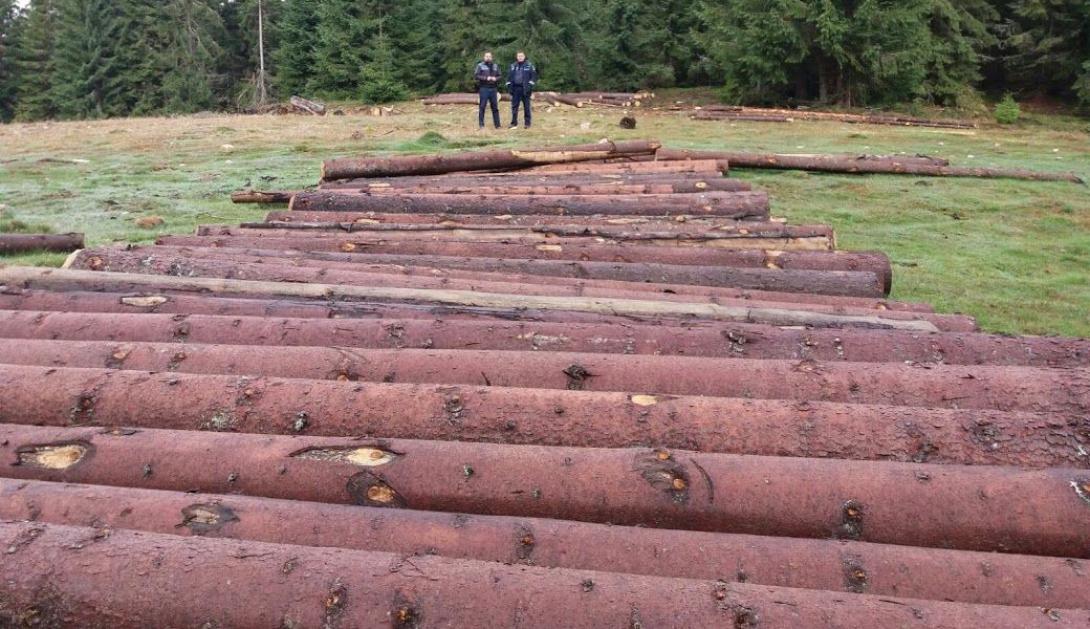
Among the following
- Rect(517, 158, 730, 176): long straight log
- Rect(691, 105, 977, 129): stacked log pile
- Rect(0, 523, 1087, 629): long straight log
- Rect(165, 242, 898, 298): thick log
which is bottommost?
Rect(0, 523, 1087, 629): long straight log

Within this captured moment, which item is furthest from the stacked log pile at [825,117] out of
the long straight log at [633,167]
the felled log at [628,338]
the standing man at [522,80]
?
Answer: the felled log at [628,338]

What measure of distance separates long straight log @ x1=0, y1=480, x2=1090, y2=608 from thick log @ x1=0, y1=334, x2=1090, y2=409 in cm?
98

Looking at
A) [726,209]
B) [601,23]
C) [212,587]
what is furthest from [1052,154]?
[601,23]

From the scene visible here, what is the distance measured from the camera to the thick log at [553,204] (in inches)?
311

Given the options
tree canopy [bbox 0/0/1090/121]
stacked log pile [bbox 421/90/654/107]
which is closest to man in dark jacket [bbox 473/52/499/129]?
stacked log pile [bbox 421/90/654/107]

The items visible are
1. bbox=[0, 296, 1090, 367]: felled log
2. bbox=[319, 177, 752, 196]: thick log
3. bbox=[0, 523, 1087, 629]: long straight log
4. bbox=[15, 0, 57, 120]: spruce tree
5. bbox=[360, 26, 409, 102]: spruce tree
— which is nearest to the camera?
bbox=[0, 523, 1087, 629]: long straight log

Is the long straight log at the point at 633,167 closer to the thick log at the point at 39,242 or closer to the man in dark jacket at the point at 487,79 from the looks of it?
the thick log at the point at 39,242

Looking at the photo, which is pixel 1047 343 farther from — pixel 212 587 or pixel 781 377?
pixel 212 587

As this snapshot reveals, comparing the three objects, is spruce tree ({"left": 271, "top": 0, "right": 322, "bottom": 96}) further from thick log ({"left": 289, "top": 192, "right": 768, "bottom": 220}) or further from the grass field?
thick log ({"left": 289, "top": 192, "right": 768, "bottom": 220})

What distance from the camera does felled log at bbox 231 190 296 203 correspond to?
33.0ft

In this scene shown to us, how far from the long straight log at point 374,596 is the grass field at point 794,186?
189 inches

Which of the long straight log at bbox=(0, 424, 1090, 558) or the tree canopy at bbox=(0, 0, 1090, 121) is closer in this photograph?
the long straight log at bbox=(0, 424, 1090, 558)

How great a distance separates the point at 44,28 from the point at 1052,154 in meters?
56.4

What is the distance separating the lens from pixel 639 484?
8.64 feet
